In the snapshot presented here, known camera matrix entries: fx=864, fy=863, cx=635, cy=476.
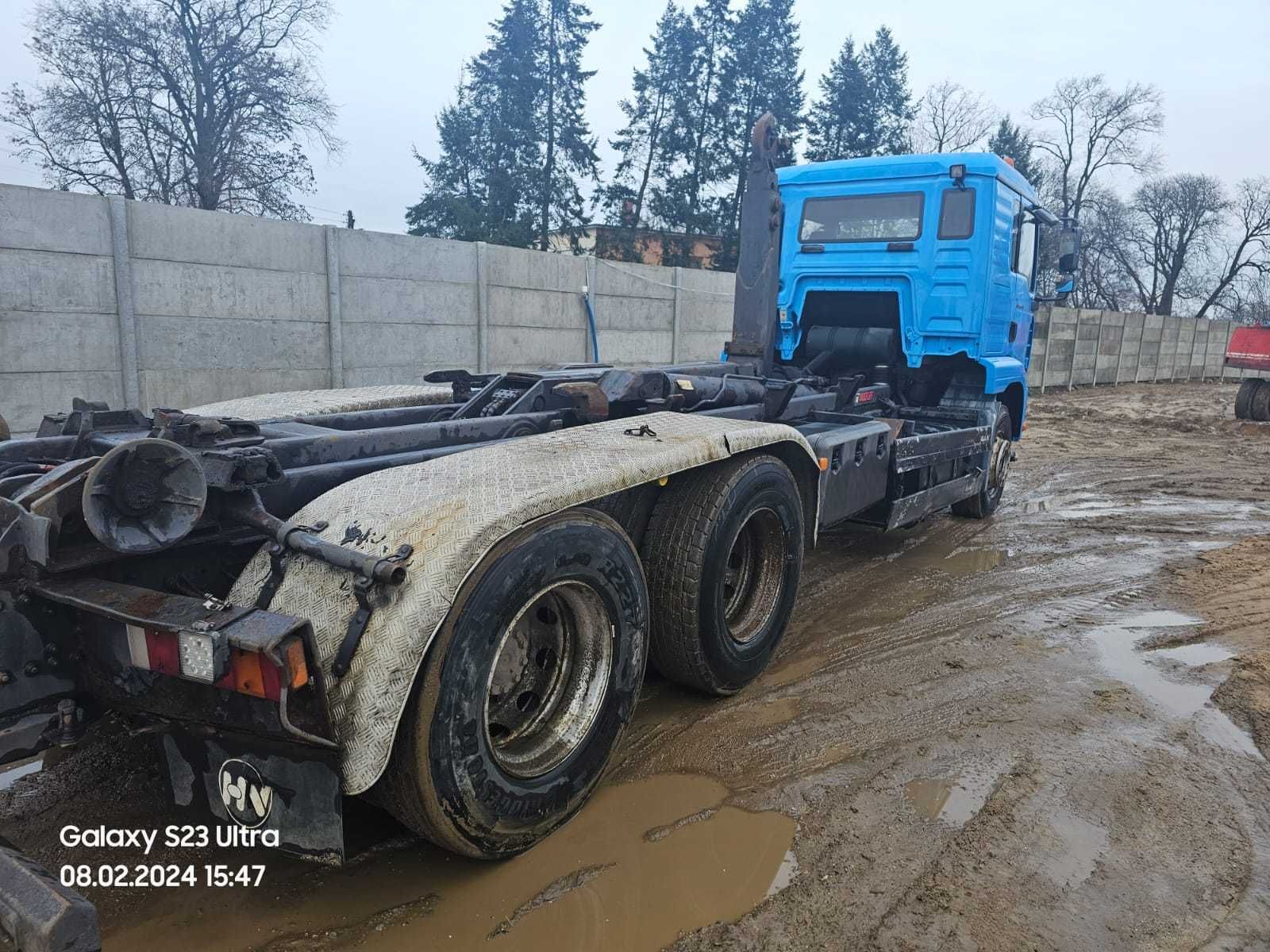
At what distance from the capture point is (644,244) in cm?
3100

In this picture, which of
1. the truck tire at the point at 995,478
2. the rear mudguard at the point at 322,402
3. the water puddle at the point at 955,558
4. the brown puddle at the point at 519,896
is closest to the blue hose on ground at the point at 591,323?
the truck tire at the point at 995,478

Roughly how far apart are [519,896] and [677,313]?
13.4 meters

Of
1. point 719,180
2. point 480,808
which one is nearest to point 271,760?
point 480,808

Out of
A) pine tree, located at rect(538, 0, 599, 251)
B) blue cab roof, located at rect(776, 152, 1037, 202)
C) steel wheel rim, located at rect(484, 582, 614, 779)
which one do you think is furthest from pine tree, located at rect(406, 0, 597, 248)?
steel wheel rim, located at rect(484, 582, 614, 779)

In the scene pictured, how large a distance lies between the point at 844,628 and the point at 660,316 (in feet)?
35.4

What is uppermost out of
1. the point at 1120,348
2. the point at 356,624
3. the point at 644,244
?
the point at 644,244

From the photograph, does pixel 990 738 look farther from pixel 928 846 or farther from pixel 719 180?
pixel 719 180

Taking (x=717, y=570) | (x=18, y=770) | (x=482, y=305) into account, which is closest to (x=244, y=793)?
(x=18, y=770)

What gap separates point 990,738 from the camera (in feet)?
11.3

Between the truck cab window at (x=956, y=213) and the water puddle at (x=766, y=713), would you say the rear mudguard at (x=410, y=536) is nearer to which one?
the water puddle at (x=766, y=713)

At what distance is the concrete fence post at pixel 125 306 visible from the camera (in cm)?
813

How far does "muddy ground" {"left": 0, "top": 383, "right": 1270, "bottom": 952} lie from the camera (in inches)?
92.1

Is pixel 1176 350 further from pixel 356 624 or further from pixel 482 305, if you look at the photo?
pixel 356 624

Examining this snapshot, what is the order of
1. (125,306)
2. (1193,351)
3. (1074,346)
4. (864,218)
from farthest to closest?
(1193,351) → (1074,346) → (125,306) → (864,218)
